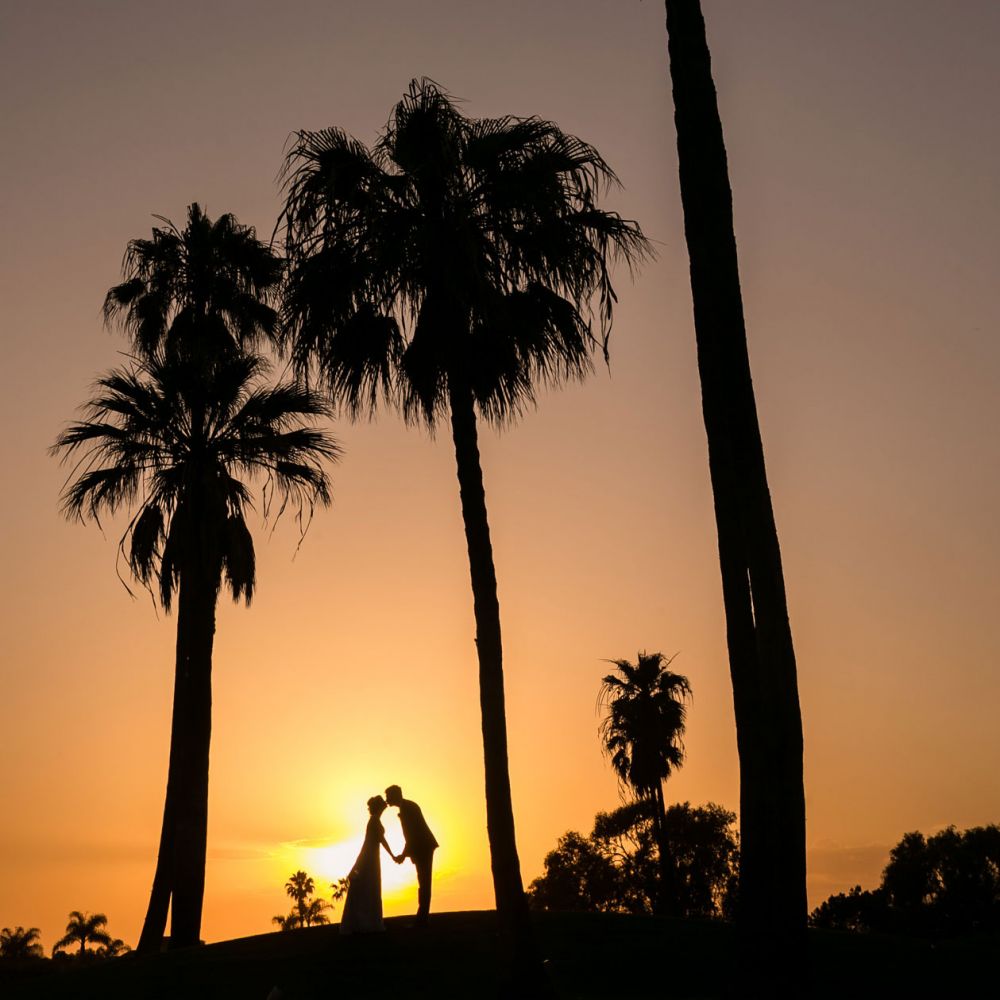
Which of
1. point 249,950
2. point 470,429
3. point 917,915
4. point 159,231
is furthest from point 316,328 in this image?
point 917,915

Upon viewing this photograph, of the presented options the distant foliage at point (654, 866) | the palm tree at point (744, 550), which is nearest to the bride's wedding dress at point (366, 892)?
the palm tree at point (744, 550)

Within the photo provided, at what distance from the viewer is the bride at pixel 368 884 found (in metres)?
17.4

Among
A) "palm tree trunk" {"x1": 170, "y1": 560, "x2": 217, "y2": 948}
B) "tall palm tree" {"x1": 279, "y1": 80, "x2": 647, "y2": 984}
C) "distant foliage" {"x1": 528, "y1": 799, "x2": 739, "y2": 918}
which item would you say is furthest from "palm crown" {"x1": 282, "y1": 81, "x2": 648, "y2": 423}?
"distant foliage" {"x1": 528, "y1": 799, "x2": 739, "y2": 918}

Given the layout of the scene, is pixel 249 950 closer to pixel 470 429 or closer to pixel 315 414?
pixel 470 429

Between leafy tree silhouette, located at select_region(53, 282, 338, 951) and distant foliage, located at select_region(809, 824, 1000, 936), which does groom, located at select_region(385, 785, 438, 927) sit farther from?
distant foliage, located at select_region(809, 824, 1000, 936)

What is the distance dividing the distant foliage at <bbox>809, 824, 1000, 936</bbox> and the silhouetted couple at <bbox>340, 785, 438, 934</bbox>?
48501mm

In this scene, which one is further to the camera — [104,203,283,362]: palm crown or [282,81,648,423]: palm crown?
[104,203,283,362]: palm crown

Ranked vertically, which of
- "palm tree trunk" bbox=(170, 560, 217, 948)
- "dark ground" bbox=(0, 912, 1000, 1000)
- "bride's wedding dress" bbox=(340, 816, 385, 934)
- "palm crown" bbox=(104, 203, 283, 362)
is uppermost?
"palm crown" bbox=(104, 203, 283, 362)

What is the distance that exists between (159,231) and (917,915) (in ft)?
175

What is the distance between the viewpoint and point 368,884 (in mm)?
17656

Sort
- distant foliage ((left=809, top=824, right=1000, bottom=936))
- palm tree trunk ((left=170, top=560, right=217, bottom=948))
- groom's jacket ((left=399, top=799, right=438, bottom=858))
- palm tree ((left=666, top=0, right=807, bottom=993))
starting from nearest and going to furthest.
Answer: palm tree ((left=666, top=0, right=807, bottom=993)) → groom's jacket ((left=399, top=799, right=438, bottom=858)) → palm tree trunk ((left=170, top=560, right=217, bottom=948)) → distant foliage ((left=809, top=824, right=1000, bottom=936))

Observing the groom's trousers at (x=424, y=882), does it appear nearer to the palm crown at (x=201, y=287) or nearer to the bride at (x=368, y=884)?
the bride at (x=368, y=884)

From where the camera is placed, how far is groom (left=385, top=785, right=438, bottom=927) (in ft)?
58.4

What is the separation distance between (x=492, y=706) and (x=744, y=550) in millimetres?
4365
